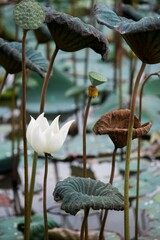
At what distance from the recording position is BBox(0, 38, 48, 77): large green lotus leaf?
1.50 metres

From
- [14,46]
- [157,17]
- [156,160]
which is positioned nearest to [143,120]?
[156,160]

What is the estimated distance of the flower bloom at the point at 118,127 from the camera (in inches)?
50.4

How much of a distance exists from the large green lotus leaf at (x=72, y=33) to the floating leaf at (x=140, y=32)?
43 mm

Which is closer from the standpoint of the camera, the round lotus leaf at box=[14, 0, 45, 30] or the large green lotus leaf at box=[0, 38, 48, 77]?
the round lotus leaf at box=[14, 0, 45, 30]

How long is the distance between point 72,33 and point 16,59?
292 mm

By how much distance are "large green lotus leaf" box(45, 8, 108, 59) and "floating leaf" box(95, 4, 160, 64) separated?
0.04 metres

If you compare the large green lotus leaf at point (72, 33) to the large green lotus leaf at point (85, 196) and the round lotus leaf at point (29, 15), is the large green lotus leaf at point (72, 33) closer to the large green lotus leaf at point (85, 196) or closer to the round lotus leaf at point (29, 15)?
the round lotus leaf at point (29, 15)

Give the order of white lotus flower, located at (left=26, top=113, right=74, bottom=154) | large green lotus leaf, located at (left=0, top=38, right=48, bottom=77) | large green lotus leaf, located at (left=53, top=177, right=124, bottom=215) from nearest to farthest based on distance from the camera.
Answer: large green lotus leaf, located at (left=53, top=177, right=124, bottom=215) < white lotus flower, located at (left=26, top=113, right=74, bottom=154) < large green lotus leaf, located at (left=0, top=38, right=48, bottom=77)

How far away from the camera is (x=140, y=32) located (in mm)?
1142

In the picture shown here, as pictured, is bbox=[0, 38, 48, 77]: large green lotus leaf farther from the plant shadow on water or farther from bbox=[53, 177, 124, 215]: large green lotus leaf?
bbox=[53, 177, 124, 215]: large green lotus leaf

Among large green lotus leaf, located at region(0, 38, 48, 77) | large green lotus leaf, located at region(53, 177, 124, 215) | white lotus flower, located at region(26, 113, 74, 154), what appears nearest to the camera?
large green lotus leaf, located at region(53, 177, 124, 215)

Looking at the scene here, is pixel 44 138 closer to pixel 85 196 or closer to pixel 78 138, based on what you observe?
pixel 85 196

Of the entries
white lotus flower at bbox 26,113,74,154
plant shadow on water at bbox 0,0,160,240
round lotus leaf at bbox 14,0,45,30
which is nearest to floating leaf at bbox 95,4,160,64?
plant shadow on water at bbox 0,0,160,240

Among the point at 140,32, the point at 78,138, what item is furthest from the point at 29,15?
the point at 78,138
